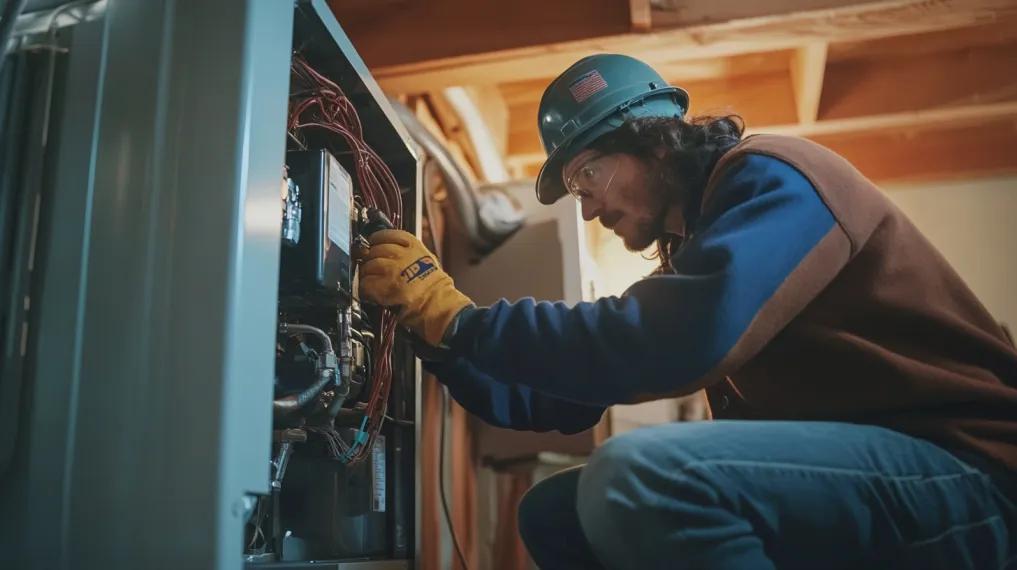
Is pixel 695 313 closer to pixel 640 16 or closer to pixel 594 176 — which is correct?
pixel 594 176

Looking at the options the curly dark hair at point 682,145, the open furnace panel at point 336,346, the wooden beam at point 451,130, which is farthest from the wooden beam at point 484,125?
the curly dark hair at point 682,145

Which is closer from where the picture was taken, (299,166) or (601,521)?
(601,521)

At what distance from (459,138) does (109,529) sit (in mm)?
1552

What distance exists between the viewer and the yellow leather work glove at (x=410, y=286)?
0.92 metres

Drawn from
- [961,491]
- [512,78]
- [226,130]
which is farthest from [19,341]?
[512,78]

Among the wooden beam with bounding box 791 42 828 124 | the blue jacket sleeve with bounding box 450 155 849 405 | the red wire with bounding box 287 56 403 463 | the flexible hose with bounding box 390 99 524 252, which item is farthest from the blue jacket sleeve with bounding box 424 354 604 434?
the wooden beam with bounding box 791 42 828 124

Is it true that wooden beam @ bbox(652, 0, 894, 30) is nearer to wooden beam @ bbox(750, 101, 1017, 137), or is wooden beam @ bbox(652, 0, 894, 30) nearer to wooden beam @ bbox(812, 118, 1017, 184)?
wooden beam @ bbox(750, 101, 1017, 137)

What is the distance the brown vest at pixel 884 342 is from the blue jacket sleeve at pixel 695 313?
24 millimetres

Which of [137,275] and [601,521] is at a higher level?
[137,275]

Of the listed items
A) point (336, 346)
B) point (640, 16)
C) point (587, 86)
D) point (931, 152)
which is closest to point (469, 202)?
point (640, 16)

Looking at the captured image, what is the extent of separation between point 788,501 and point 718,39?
3.27 ft

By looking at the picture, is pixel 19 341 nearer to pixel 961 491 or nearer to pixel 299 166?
pixel 299 166

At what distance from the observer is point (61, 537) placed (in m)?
0.67

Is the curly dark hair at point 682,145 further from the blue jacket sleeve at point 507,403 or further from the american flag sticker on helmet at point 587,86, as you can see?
the blue jacket sleeve at point 507,403
